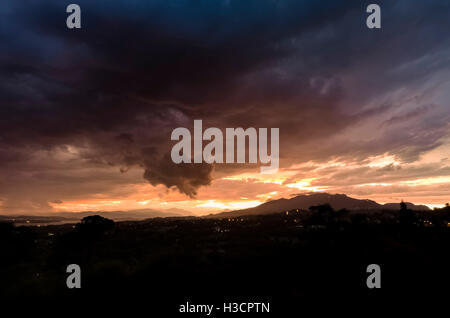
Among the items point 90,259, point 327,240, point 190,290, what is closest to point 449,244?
point 327,240

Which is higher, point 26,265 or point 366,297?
point 366,297

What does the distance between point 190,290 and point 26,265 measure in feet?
103

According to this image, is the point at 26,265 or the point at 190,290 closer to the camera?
the point at 190,290

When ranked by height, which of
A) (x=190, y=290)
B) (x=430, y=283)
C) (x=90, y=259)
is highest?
(x=430, y=283)

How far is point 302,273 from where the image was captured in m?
32.2
